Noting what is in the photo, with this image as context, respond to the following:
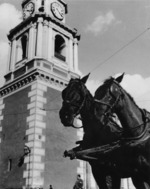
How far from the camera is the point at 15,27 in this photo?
926 inches

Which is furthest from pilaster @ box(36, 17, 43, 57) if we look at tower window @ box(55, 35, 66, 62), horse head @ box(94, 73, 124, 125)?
horse head @ box(94, 73, 124, 125)

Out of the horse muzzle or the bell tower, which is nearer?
the horse muzzle

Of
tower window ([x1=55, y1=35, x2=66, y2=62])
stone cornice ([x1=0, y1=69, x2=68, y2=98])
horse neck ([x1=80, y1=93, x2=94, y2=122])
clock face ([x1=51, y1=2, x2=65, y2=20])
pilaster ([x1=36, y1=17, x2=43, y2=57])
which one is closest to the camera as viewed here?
horse neck ([x1=80, y1=93, x2=94, y2=122])

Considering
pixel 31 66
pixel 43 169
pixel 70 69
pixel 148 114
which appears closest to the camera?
pixel 148 114

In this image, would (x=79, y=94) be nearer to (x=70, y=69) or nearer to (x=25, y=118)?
(x=25, y=118)

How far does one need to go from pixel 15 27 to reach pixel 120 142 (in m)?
20.8

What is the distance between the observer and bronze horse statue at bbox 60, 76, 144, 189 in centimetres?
479

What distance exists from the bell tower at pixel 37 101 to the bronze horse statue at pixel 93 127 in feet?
39.9

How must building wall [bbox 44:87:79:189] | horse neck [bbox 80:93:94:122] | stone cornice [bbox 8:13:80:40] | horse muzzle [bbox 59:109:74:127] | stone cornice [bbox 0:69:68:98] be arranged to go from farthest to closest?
1. stone cornice [bbox 8:13:80:40]
2. stone cornice [bbox 0:69:68:98]
3. building wall [bbox 44:87:79:189]
4. horse neck [bbox 80:93:94:122]
5. horse muzzle [bbox 59:109:74:127]

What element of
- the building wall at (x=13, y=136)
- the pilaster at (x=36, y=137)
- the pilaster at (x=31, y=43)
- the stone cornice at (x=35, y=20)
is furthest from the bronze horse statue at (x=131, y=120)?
the stone cornice at (x=35, y=20)

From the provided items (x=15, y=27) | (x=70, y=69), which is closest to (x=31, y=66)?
(x=70, y=69)

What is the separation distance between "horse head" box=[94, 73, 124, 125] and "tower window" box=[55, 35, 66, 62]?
17456 millimetres

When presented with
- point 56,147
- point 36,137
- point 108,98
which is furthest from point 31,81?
point 108,98

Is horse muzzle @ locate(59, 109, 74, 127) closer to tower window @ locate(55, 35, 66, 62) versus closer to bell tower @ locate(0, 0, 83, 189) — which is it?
bell tower @ locate(0, 0, 83, 189)
